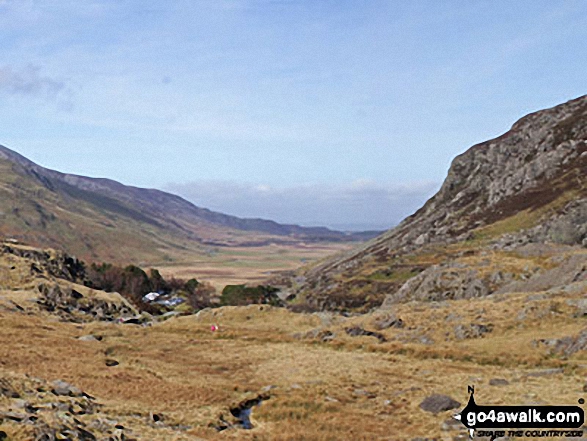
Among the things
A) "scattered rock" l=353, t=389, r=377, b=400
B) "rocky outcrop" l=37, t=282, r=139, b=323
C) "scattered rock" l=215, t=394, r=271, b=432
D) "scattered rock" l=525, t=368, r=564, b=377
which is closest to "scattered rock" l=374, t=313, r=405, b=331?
"scattered rock" l=525, t=368, r=564, b=377

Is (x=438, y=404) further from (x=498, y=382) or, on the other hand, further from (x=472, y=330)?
(x=472, y=330)

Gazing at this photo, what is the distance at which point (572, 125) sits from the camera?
17200 centimetres

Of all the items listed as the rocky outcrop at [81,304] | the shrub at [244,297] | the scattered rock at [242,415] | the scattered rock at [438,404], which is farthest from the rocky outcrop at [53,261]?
the scattered rock at [438,404]

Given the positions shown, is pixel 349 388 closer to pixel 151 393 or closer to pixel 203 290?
pixel 151 393

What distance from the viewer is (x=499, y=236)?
136000 millimetres

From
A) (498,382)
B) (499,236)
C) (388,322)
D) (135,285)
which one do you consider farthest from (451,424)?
(135,285)

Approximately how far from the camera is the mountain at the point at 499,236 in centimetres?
8269

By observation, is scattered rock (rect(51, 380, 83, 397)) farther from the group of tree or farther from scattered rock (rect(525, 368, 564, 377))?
the group of tree

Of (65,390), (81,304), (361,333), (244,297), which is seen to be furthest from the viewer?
(244,297)

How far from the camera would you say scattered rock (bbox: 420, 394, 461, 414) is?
29.3 meters

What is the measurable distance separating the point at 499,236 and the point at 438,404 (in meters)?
117

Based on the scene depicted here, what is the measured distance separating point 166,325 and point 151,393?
35975mm

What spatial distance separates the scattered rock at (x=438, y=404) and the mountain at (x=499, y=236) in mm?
39881

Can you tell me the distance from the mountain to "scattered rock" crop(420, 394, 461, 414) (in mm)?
39881
